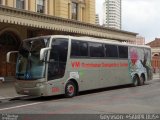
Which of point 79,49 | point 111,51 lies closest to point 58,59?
point 79,49

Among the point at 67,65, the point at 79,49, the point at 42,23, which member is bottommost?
the point at 67,65

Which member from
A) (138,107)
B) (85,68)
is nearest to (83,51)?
(85,68)

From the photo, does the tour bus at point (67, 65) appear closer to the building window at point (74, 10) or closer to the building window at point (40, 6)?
the building window at point (40, 6)

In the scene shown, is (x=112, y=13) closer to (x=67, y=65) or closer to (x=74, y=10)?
(x=74, y=10)

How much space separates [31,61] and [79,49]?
299 centimetres

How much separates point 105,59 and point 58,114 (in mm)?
10049

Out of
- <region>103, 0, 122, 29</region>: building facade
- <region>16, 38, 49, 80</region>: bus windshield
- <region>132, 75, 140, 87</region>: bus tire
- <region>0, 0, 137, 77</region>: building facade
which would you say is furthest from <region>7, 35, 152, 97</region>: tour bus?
<region>103, 0, 122, 29</region>: building facade

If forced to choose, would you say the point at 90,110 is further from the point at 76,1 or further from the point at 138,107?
the point at 76,1

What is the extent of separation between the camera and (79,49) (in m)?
20.0

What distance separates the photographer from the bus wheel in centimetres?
1885

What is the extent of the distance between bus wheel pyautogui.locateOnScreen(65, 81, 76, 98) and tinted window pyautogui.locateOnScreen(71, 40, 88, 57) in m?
1.48

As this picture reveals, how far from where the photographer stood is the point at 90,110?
13594mm

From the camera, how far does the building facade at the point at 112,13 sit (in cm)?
8319

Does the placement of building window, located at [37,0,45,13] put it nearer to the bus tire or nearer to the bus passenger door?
the bus tire
